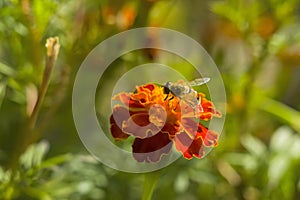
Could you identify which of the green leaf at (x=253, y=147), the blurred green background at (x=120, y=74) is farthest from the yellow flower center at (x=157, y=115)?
the green leaf at (x=253, y=147)

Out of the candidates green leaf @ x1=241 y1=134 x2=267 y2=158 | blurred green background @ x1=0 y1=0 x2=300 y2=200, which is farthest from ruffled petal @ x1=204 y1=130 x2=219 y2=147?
green leaf @ x1=241 y1=134 x2=267 y2=158

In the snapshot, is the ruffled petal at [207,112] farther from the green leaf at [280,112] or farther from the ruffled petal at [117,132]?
the green leaf at [280,112]

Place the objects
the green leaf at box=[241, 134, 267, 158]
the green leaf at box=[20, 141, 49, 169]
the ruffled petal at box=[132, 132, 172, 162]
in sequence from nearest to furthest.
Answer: the ruffled petal at box=[132, 132, 172, 162] → the green leaf at box=[20, 141, 49, 169] → the green leaf at box=[241, 134, 267, 158]

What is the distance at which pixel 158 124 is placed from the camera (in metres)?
0.52

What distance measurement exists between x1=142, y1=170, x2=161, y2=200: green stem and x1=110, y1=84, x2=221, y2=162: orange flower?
31 millimetres

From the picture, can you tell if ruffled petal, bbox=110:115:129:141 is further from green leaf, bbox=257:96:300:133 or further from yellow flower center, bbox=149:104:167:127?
green leaf, bbox=257:96:300:133

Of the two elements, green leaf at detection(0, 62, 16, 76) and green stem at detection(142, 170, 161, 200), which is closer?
green stem at detection(142, 170, 161, 200)

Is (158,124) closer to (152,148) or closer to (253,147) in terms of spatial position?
(152,148)

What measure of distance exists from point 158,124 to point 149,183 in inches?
2.0

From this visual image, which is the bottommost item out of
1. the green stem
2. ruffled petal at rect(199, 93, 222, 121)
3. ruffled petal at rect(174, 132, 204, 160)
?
the green stem

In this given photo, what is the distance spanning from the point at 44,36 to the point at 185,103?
0.82 ft

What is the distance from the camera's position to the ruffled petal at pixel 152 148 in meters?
0.51

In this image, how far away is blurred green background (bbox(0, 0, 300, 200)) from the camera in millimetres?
694

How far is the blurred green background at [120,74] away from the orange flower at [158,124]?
0.44 feet
